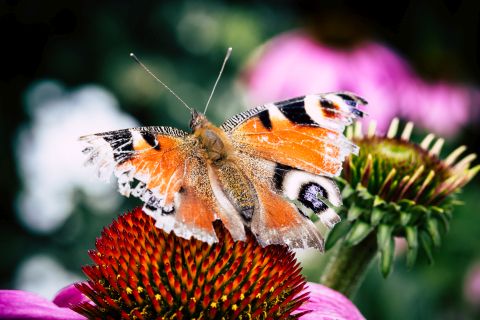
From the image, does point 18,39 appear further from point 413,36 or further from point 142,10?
point 413,36

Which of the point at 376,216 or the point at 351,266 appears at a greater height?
the point at 376,216

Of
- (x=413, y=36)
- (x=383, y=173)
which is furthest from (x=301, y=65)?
(x=383, y=173)

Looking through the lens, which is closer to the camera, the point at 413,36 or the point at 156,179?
the point at 156,179

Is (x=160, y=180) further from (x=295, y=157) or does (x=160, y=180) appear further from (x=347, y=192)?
(x=347, y=192)

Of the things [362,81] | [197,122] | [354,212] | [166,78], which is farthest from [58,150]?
[354,212]

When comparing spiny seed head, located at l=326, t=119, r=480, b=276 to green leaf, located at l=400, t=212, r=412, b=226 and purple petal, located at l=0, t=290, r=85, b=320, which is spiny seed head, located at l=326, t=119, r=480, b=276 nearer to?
green leaf, located at l=400, t=212, r=412, b=226

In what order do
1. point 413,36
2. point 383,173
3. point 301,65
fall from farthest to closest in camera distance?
1. point 413,36
2. point 301,65
3. point 383,173

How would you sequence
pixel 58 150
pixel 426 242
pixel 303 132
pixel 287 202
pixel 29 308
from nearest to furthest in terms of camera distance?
pixel 29 308
pixel 287 202
pixel 303 132
pixel 426 242
pixel 58 150
